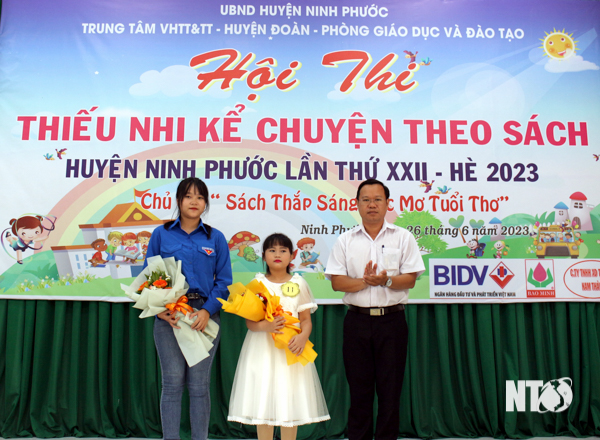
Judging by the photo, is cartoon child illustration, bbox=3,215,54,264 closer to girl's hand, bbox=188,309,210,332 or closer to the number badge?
girl's hand, bbox=188,309,210,332

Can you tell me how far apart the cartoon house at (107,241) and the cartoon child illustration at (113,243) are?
21mm

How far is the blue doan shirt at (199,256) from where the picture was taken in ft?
6.70

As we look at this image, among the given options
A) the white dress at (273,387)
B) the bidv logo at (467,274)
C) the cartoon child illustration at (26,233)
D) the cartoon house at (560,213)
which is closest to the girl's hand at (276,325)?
the white dress at (273,387)

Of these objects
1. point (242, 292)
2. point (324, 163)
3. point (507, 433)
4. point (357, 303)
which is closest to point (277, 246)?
point (242, 292)

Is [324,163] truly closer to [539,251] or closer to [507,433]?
[539,251]

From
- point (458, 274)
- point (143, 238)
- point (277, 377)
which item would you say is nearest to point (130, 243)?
point (143, 238)

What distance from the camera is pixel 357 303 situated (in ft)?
6.89

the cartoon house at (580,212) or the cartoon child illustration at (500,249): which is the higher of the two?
the cartoon house at (580,212)

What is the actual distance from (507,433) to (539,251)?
1214 millimetres

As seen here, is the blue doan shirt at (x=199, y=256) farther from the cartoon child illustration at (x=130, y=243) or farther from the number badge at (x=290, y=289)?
the cartoon child illustration at (x=130, y=243)

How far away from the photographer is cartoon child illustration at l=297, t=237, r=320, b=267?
2.80 m

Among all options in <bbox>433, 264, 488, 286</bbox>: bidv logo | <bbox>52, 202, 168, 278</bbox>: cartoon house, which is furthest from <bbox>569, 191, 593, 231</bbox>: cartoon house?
<bbox>52, 202, 168, 278</bbox>: cartoon house

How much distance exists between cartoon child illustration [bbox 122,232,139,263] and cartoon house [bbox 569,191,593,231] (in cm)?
298

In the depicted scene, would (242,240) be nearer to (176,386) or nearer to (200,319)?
(200,319)
